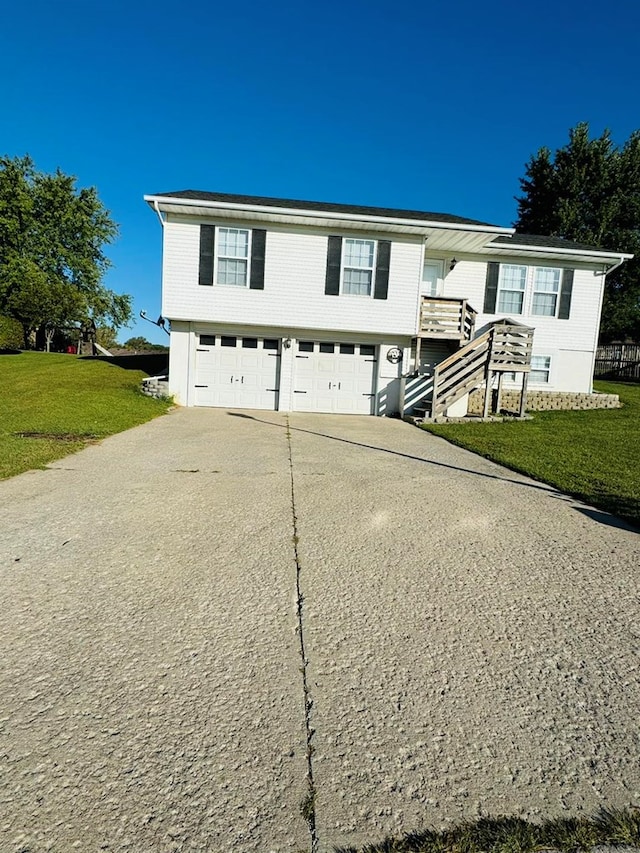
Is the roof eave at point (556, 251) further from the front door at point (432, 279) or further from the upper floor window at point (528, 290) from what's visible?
the front door at point (432, 279)

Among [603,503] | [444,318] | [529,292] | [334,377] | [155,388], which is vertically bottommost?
[603,503]

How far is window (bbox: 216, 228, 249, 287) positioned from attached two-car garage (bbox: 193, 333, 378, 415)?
1.61 meters

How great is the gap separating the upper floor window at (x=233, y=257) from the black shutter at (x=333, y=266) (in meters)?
1.85

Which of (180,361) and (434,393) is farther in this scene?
(180,361)

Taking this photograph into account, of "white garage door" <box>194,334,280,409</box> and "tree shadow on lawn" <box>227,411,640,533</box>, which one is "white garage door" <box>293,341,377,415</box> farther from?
"tree shadow on lawn" <box>227,411,640,533</box>

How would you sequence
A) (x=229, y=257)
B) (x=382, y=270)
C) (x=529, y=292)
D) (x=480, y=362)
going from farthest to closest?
(x=529, y=292) < (x=382, y=270) < (x=229, y=257) < (x=480, y=362)

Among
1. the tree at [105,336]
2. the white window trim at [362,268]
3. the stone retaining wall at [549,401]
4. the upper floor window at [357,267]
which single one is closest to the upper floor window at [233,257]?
the upper floor window at [357,267]

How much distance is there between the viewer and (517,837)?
141cm

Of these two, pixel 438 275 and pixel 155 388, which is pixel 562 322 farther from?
pixel 155 388

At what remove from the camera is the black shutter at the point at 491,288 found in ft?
48.4

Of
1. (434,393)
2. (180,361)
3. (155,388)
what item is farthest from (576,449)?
(155,388)

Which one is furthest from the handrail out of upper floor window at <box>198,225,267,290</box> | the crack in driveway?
the crack in driveway

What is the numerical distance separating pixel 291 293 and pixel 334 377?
108 inches

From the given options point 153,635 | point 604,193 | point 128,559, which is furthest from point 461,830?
point 604,193
